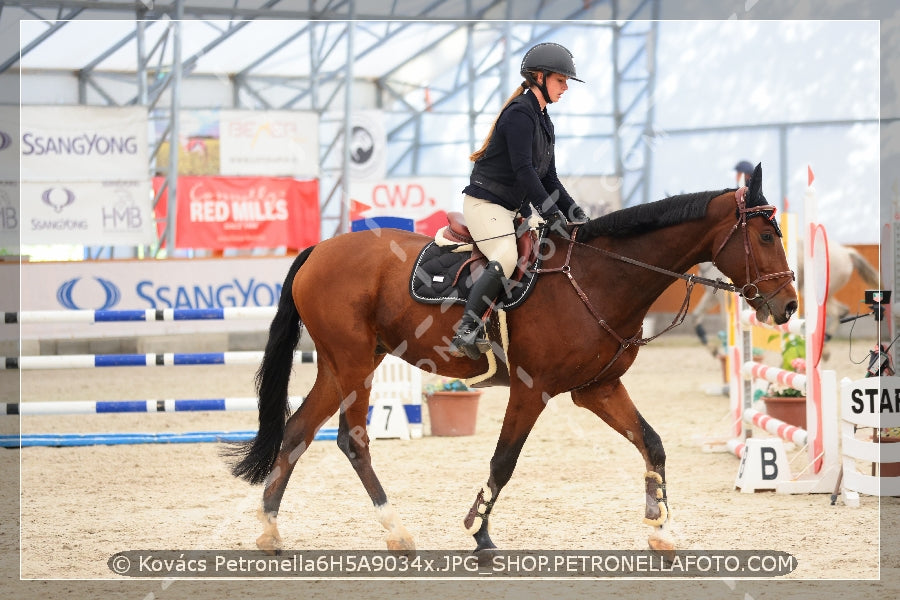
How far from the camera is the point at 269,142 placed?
16.6 metres

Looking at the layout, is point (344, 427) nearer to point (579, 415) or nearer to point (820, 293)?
point (820, 293)

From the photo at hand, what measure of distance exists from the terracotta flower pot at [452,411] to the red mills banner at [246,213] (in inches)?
338

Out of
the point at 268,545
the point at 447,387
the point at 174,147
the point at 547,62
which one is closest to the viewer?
the point at 547,62

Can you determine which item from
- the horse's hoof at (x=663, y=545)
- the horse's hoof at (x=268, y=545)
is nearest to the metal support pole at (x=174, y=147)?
the horse's hoof at (x=268, y=545)

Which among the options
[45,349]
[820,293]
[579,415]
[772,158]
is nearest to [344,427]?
[820,293]

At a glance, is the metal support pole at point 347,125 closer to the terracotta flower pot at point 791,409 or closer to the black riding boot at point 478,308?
the terracotta flower pot at point 791,409

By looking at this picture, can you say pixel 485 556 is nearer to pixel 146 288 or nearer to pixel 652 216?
pixel 652 216

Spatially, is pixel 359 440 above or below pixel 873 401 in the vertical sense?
below

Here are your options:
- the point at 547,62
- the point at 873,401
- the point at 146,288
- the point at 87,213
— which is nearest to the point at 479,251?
the point at 547,62

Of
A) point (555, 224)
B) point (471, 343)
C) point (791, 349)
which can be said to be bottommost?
point (791, 349)

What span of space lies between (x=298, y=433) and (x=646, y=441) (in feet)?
5.29

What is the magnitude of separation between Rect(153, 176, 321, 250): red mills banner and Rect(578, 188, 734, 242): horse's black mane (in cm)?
1205

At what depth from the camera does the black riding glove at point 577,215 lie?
452 centimetres

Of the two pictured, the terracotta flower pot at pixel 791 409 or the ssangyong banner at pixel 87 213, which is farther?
the ssangyong banner at pixel 87 213
